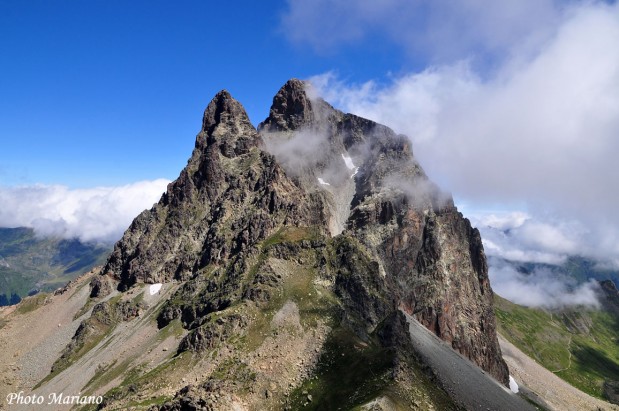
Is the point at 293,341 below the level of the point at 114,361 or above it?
above

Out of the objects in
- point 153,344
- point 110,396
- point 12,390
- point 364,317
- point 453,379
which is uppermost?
point 364,317

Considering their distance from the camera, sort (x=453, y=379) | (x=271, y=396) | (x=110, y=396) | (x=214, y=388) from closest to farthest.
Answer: (x=214, y=388), (x=271, y=396), (x=110, y=396), (x=453, y=379)

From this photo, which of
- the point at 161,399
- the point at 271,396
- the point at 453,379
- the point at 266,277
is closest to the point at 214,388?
the point at 271,396

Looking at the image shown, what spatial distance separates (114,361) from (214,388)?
8602 centimetres

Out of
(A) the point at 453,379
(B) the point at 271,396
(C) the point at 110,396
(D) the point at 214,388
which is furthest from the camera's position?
(A) the point at 453,379

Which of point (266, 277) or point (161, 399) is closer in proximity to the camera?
point (161, 399)

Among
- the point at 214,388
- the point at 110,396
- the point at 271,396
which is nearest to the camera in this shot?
the point at 214,388

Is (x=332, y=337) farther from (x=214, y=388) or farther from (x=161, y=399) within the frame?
(x=161, y=399)

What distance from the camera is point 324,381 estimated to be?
140625mm

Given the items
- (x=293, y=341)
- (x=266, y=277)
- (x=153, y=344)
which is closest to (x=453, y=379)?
(x=293, y=341)

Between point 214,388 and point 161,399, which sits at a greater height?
point 214,388

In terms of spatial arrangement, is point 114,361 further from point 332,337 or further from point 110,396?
point 332,337

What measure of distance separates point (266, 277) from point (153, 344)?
2209 inches

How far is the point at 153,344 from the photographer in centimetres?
19338
